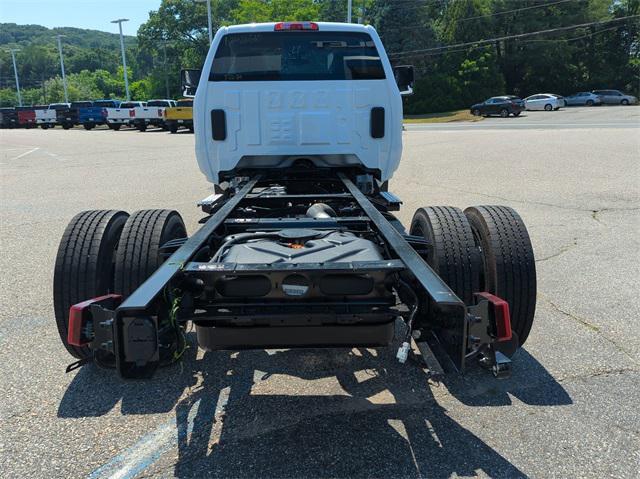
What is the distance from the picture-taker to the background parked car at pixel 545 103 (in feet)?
146

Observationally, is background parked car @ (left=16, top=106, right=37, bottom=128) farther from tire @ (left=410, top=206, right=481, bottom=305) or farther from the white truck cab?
tire @ (left=410, top=206, right=481, bottom=305)

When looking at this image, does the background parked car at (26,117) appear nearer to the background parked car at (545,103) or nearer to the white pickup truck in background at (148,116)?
the white pickup truck in background at (148,116)

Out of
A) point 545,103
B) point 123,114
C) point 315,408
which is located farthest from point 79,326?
point 545,103

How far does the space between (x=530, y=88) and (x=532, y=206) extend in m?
52.8

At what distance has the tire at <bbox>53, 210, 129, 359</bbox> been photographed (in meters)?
3.25

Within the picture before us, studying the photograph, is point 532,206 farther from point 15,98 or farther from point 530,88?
point 15,98

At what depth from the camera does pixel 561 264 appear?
18.4ft

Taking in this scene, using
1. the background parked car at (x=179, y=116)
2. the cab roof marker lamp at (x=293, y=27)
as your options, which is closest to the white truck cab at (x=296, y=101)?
the cab roof marker lamp at (x=293, y=27)

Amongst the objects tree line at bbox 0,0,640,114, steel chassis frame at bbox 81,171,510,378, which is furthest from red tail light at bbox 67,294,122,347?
tree line at bbox 0,0,640,114

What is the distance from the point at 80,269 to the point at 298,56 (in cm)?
329

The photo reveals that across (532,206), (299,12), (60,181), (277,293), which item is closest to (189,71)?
(277,293)

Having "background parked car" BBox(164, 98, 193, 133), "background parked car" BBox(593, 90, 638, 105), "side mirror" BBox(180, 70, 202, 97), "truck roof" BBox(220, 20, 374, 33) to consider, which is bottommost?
"background parked car" BBox(164, 98, 193, 133)

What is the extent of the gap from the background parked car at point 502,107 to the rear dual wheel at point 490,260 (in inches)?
1536

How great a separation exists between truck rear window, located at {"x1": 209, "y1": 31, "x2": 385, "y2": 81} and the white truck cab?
10 millimetres
